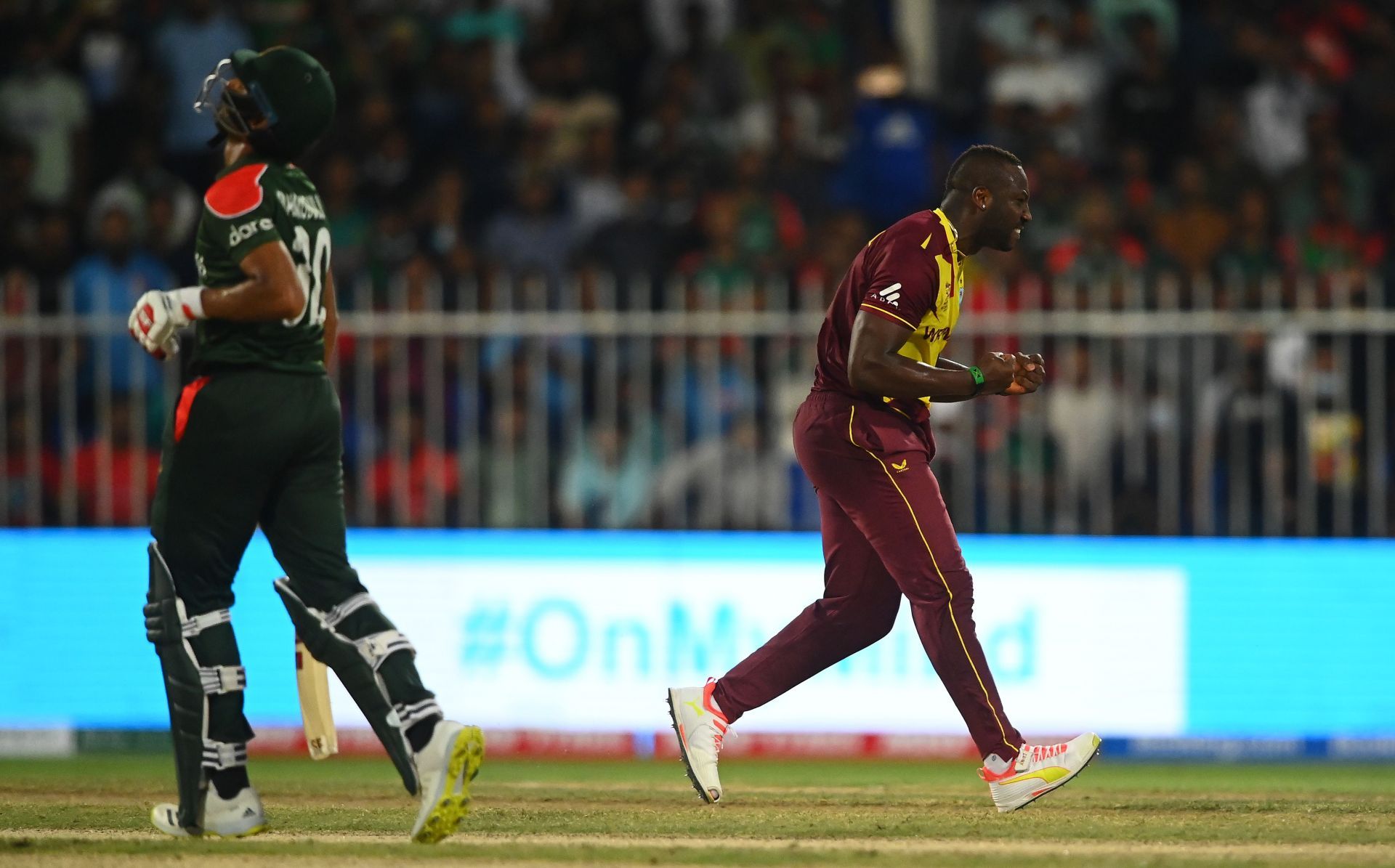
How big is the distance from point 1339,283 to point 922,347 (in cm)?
509

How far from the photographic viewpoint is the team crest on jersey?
7.22 m

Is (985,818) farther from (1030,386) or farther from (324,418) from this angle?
(324,418)

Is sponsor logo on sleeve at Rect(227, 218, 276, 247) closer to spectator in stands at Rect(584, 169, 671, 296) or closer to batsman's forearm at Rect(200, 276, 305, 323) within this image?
batsman's forearm at Rect(200, 276, 305, 323)

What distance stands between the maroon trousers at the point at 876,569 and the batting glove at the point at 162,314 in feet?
7.73

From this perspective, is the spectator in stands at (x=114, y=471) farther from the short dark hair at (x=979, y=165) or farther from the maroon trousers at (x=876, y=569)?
the short dark hair at (x=979, y=165)

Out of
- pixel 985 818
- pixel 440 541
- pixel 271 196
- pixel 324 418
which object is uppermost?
pixel 271 196

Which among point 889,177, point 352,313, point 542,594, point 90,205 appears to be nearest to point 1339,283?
point 889,177

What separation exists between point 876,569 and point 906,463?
0.45 metres

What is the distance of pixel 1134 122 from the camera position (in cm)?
1530

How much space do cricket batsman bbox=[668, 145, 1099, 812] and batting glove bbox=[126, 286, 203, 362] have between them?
227cm

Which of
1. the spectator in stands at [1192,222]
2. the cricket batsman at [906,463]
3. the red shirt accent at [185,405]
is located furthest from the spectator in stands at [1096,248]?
the red shirt accent at [185,405]

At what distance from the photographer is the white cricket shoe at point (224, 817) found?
6.56m

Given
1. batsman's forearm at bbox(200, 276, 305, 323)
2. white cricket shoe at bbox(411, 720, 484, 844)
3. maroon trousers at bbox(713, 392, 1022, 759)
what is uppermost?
batsman's forearm at bbox(200, 276, 305, 323)

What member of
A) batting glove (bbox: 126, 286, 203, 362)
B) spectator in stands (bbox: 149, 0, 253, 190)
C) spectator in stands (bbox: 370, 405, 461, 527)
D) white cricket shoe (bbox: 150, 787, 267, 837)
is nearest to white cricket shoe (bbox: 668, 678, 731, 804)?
white cricket shoe (bbox: 150, 787, 267, 837)
